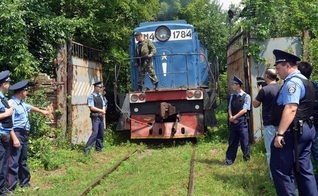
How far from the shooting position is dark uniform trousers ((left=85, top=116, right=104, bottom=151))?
9444mm

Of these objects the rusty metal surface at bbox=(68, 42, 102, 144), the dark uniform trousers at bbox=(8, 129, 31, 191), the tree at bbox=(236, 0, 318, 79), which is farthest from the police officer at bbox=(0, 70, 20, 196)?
the tree at bbox=(236, 0, 318, 79)

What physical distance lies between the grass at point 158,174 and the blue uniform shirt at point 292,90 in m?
1.85

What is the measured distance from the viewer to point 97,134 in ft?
31.6

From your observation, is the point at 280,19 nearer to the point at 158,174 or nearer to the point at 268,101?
the point at 268,101

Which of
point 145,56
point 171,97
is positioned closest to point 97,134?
point 171,97

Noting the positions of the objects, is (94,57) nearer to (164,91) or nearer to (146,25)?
(146,25)

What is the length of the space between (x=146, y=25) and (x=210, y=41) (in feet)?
68.4

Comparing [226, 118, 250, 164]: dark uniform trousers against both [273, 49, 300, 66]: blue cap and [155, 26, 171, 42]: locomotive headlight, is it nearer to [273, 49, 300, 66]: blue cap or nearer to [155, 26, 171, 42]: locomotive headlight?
[273, 49, 300, 66]: blue cap

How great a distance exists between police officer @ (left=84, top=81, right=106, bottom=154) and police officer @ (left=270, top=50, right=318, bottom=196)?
562 centimetres

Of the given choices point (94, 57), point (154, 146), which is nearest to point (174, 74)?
point (154, 146)

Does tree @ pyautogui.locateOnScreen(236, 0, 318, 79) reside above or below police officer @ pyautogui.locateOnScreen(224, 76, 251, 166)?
above

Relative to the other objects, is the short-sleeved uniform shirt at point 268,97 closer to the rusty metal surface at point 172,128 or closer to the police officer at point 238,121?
the police officer at point 238,121

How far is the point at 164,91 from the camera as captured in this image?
34.4 ft

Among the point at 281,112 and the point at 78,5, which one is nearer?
the point at 281,112
